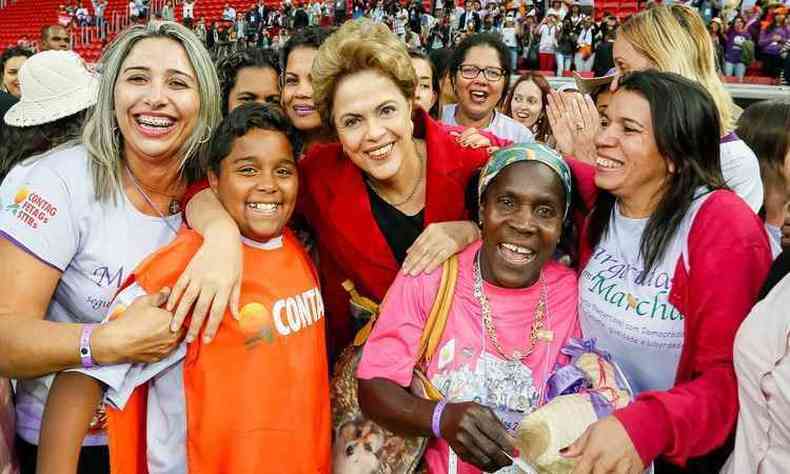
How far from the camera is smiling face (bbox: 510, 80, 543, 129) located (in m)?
6.04

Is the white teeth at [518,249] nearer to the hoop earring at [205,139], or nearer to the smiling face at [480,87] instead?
the hoop earring at [205,139]

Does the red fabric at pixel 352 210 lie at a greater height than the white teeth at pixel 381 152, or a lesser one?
lesser

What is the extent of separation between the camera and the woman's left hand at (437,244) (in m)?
2.10

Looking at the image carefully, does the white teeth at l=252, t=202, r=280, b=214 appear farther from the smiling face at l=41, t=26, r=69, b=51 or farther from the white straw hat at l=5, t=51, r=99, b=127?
the smiling face at l=41, t=26, r=69, b=51

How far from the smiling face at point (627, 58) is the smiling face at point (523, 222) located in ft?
4.07

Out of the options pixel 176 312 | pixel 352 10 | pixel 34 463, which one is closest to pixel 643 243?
pixel 176 312

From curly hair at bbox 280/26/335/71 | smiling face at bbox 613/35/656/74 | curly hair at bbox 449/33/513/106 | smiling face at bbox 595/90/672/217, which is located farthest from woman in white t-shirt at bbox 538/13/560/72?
smiling face at bbox 595/90/672/217

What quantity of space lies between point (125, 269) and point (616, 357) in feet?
4.94

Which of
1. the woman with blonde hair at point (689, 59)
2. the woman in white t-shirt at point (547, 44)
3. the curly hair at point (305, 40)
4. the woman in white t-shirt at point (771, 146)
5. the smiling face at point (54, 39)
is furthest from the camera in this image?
the woman in white t-shirt at point (547, 44)

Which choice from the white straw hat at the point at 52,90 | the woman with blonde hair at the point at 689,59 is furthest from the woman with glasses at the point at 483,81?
the white straw hat at the point at 52,90

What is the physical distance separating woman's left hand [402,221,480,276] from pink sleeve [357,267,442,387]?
32 millimetres

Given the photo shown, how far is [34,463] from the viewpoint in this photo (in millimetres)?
2227

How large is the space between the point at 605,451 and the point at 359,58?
1460 millimetres

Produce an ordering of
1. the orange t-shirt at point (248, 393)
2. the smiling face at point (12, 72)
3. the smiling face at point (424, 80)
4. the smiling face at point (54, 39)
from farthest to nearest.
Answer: the smiling face at point (54, 39), the smiling face at point (12, 72), the smiling face at point (424, 80), the orange t-shirt at point (248, 393)
